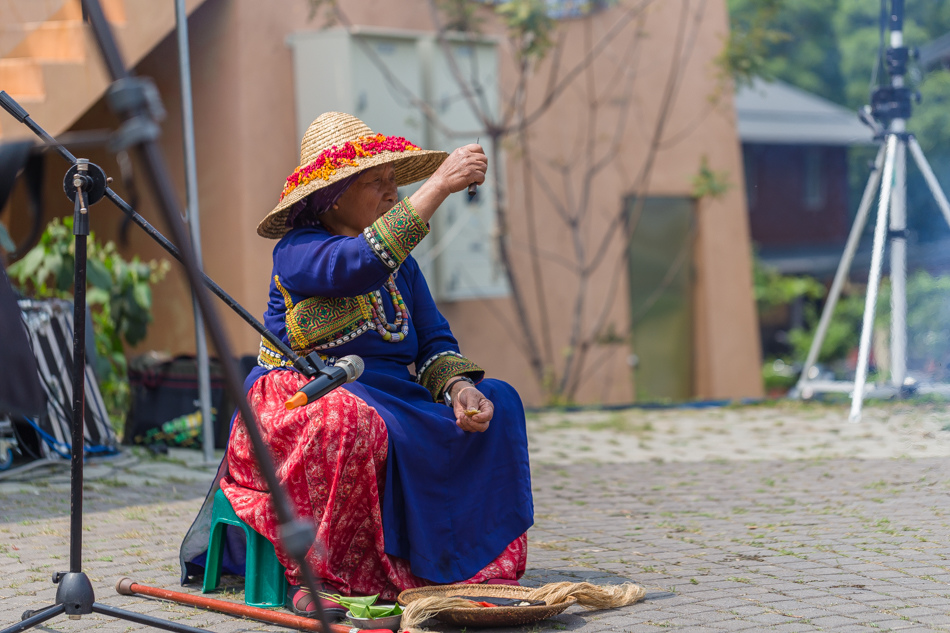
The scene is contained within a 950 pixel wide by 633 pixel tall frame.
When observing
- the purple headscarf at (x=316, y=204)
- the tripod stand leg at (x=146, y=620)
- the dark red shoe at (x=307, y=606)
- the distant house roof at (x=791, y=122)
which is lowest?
the dark red shoe at (x=307, y=606)

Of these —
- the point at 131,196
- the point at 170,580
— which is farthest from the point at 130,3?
the point at 131,196

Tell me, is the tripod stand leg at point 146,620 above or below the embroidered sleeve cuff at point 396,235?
below

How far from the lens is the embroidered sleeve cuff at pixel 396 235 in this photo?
2.83m

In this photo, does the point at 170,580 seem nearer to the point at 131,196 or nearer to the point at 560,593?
→ the point at 560,593

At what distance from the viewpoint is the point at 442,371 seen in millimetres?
3301

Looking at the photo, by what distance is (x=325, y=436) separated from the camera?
2.86 m

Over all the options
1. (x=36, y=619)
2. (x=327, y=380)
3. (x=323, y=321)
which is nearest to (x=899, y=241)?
(x=323, y=321)

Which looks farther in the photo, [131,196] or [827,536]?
[827,536]

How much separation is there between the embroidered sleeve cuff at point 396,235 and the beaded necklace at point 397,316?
1.22ft

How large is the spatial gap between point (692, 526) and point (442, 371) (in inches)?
53.9

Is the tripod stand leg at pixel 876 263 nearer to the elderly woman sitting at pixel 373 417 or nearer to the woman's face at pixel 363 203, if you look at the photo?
the elderly woman sitting at pixel 373 417

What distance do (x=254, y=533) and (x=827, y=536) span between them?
204 cm

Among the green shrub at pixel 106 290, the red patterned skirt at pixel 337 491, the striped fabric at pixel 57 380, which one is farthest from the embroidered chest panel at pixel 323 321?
the green shrub at pixel 106 290

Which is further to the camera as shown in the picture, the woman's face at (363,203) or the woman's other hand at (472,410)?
the woman's face at (363,203)
